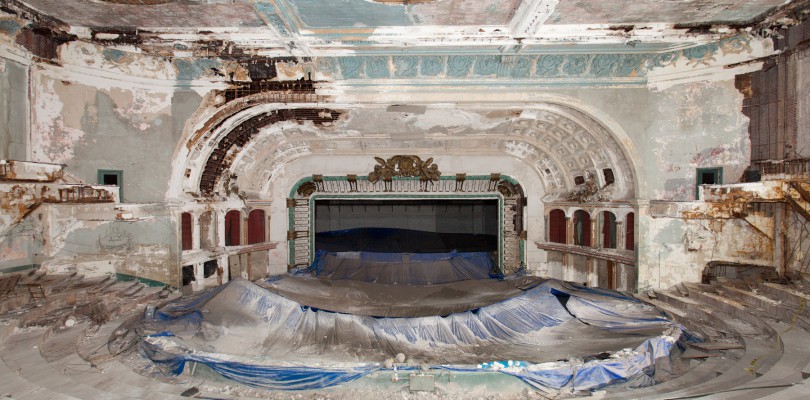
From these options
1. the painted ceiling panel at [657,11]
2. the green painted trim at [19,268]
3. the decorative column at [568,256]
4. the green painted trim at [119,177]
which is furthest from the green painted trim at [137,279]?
the decorative column at [568,256]

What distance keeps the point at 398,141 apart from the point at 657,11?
728cm

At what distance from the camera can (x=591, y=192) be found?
10859mm

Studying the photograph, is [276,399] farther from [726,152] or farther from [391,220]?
[391,220]

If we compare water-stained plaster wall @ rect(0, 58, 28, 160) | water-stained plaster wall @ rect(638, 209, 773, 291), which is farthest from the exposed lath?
water-stained plaster wall @ rect(638, 209, 773, 291)

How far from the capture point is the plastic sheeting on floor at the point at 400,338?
18.1 ft

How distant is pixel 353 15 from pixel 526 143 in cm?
705

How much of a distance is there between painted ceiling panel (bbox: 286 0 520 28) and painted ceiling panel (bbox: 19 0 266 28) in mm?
1102

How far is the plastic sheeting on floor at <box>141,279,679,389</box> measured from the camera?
553 centimetres

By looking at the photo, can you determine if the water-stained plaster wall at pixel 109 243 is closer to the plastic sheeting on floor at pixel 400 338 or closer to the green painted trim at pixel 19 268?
the green painted trim at pixel 19 268

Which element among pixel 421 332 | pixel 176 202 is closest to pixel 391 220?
pixel 176 202

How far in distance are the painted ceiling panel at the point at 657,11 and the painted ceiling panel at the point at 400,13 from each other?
1.05 m

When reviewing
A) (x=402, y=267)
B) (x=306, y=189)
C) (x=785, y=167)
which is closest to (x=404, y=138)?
(x=306, y=189)

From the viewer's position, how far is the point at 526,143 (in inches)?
486

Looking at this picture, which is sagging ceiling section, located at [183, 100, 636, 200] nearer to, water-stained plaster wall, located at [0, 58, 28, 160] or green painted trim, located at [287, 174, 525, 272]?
green painted trim, located at [287, 174, 525, 272]
